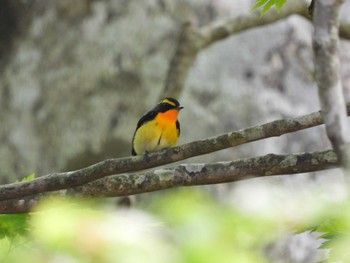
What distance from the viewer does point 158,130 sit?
14.7 ft

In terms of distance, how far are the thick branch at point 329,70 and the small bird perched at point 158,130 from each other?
10.1ft

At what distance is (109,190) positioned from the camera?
2.79 m

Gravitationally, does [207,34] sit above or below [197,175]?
above

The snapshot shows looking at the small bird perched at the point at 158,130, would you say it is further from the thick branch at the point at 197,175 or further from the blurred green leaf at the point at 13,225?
the blurred green leaf at the point at 13,225

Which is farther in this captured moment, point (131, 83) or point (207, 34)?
point (131, 83)

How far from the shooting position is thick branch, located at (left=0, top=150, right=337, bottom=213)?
260 cm

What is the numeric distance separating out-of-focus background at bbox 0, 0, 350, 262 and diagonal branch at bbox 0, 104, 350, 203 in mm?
4655

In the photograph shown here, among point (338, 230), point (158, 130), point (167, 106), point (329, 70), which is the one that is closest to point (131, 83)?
point (167, 106)

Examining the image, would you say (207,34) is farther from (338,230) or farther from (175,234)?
(175,234)

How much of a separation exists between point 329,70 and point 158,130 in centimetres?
316

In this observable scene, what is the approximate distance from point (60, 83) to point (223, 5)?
6.58 ft

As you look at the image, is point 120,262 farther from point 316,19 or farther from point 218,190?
point 218,190

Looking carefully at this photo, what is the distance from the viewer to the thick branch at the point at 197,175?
2596 millimetres

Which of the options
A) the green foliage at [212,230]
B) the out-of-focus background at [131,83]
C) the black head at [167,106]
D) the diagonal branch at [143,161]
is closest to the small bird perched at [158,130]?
the black head at [167,106]
